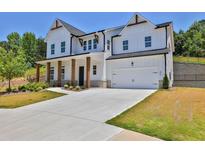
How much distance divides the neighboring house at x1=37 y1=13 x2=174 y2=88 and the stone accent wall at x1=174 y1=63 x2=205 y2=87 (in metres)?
2.65

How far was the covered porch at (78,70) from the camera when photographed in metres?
22.2

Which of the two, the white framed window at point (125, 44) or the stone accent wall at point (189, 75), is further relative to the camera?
the stone accent wall at point (189, 75)

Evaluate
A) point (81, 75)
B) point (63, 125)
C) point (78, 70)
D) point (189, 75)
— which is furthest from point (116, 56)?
point (63, 125)

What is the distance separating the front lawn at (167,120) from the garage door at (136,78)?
26.5 ft

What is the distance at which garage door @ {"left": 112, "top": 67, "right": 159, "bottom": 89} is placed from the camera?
65.9 ft

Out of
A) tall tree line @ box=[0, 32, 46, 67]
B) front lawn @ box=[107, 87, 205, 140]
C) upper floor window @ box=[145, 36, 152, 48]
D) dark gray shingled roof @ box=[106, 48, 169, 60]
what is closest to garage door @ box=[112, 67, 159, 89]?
dark gray shingled roof @ box=[106, 48, 169, 60]

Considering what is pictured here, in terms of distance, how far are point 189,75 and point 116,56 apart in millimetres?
9981

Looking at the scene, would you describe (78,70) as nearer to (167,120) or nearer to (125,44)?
(125,44)

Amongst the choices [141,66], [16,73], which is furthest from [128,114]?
[16,73]

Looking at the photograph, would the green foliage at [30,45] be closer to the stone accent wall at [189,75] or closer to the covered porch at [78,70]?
the covered porch at [78,70]

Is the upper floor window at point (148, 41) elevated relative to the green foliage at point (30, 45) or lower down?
lower down

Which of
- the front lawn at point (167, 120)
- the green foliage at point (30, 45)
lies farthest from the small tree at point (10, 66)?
the green foliage at point (30, 45)
